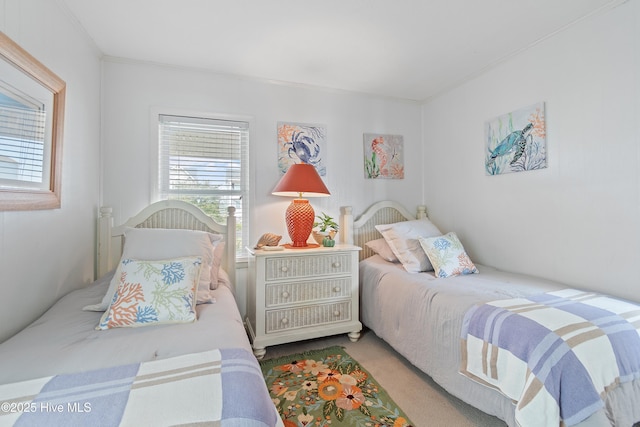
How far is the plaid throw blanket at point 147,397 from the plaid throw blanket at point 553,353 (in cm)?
105

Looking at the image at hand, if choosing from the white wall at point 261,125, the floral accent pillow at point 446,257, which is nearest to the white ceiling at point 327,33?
the white wall at point 261,125

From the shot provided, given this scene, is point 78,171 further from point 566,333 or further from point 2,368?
point 566,333

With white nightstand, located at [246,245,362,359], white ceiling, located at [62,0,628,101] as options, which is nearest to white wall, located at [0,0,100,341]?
white ceiling, located at [62,0,628,101]

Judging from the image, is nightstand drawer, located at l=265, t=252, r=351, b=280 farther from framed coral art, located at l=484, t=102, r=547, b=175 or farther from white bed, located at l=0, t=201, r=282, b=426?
framed coral art, located at l=484, t=102, r=547, b=175

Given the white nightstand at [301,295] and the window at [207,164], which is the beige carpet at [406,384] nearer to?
the white nightstand at [301,295]

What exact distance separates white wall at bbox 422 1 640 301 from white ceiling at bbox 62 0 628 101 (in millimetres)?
182

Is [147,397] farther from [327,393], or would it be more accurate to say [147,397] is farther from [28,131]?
[28,131]

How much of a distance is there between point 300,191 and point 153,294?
1234mm

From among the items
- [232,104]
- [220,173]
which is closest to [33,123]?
[220,173]

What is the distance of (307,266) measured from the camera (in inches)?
89.5

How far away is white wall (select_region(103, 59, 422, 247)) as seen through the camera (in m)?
2.28

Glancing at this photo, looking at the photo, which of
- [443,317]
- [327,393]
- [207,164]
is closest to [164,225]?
[207,164]

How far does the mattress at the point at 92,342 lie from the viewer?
0.96 metres

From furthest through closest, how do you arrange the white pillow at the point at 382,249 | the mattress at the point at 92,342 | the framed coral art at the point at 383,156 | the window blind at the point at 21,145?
the framed coral art at the point at 383,156 < the white pillow at the point at 382,249 < the window blind at the point at 21,145 < the mattress at the point at 92,342
